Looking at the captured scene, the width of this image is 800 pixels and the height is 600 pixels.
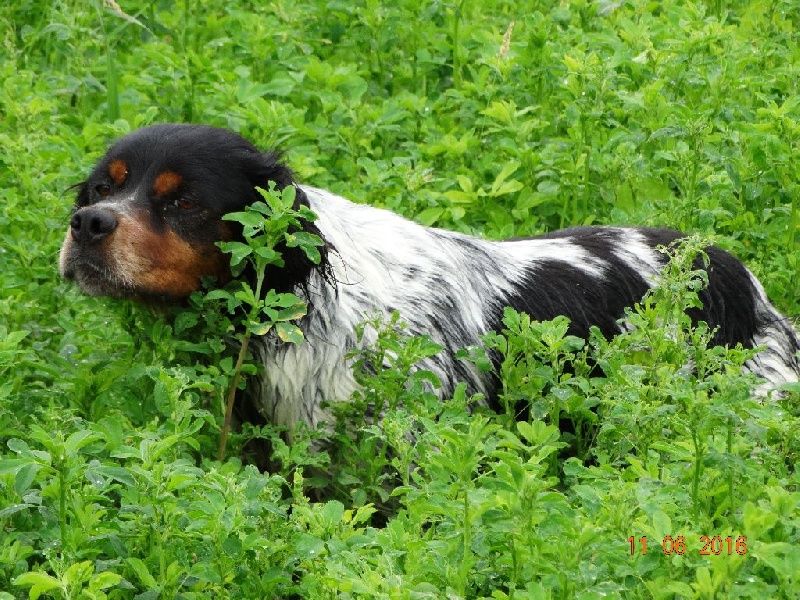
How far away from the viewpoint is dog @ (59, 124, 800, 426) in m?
4.84

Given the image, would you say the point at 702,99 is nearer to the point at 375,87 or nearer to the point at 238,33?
the point at 375,87

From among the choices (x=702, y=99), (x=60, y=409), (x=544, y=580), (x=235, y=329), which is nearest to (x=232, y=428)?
(x=235, y=329)

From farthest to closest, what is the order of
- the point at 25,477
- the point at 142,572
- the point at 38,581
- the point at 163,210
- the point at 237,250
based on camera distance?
the point at 163,210
the point at 237,250
the point at 25,477
the point at 142,572
the point at 38,581

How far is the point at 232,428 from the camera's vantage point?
5148mm

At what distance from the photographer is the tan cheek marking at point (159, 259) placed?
4.77 metres

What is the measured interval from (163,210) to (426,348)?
1.01m

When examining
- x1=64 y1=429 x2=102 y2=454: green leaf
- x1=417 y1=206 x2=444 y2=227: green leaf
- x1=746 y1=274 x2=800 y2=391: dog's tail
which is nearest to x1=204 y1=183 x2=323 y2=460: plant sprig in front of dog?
x1=64 y1=429 x2=102 y2=454: green leaf

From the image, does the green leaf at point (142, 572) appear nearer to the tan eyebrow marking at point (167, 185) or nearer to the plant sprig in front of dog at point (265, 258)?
the plant sprig in front of dog at point (265, 258)

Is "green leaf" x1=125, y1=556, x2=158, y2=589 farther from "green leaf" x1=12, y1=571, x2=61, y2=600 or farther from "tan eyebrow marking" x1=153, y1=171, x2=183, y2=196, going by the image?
"tan eyebrow marking" x1=153, y1=171, x2=183, y2=196
